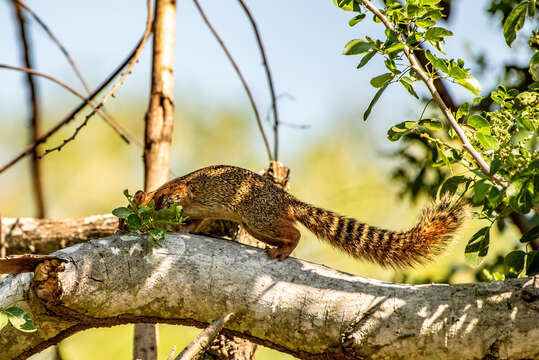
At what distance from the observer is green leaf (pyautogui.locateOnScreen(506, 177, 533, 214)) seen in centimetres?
216

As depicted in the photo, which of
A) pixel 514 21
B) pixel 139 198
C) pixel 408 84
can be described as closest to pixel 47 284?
pixel 139 198

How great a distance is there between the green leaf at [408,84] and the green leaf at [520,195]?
593 mm

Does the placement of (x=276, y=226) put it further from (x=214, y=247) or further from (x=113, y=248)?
(x=113, y=248)

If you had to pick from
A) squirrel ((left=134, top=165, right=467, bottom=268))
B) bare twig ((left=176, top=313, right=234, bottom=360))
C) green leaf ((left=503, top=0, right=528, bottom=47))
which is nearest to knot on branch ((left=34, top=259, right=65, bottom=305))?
bare twig ((left=176, top=313, right=234, bottom=360))

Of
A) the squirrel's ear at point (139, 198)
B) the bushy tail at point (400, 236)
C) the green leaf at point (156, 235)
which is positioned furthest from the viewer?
the squirrel's ear at point (139, 198)

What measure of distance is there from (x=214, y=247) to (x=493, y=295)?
4.17ft

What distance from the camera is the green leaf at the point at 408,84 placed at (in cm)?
255

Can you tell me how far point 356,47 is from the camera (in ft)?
8.17

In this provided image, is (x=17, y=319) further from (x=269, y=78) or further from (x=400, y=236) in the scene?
(x=269, y=78)

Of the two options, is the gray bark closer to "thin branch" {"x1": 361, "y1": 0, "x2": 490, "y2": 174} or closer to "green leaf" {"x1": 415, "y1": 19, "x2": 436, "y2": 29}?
"thin branch" {"x1": 361, "y1": 0, "x2": 490, "y2": 174}

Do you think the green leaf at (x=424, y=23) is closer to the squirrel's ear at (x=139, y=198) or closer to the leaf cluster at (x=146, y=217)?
the leaf cluster at (x=146, y=217)

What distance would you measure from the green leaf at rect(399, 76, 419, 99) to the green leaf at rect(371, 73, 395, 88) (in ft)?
0.16

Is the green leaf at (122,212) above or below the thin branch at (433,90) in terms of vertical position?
below

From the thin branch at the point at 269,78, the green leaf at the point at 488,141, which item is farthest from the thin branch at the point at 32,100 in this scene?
the green leaf at the point at 488,141
